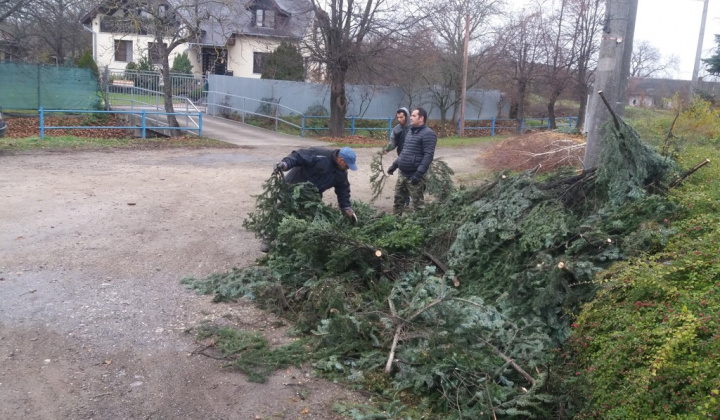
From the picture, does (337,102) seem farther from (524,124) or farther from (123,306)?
(123,306)

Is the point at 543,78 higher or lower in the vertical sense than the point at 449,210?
higher

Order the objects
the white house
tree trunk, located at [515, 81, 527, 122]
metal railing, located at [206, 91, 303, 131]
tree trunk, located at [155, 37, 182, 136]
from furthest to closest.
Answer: tree trunk, located at [515, 81, 527, 122]
metal railing, located at [206, 91, 303, 131]
the white house
tree trunk, located at [155, 37, 182, 136]

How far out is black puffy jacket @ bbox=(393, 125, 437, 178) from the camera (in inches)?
315

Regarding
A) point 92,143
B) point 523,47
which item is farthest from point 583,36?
point 92,143

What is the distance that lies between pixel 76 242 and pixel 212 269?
5.85 ft

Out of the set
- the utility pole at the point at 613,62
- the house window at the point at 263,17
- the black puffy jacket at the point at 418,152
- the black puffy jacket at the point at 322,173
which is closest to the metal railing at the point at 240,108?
the house window at the point at 263,17

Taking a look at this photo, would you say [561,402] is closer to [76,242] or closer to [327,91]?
[76,242]

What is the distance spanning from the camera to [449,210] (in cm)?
691

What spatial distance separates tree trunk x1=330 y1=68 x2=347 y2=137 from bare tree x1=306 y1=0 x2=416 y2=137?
9cm

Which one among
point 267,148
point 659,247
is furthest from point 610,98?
point 267,148

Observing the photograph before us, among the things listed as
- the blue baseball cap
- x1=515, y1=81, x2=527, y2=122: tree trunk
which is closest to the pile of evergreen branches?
the blue baseball cap

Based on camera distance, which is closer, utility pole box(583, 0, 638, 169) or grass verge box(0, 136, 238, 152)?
utility pole box(583, 0, 638, 169)

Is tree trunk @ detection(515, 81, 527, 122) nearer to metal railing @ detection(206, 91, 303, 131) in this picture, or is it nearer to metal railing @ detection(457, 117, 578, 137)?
metal railing @ detection(457, 117, 578, 137)

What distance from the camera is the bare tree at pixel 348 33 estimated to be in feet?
70.2
